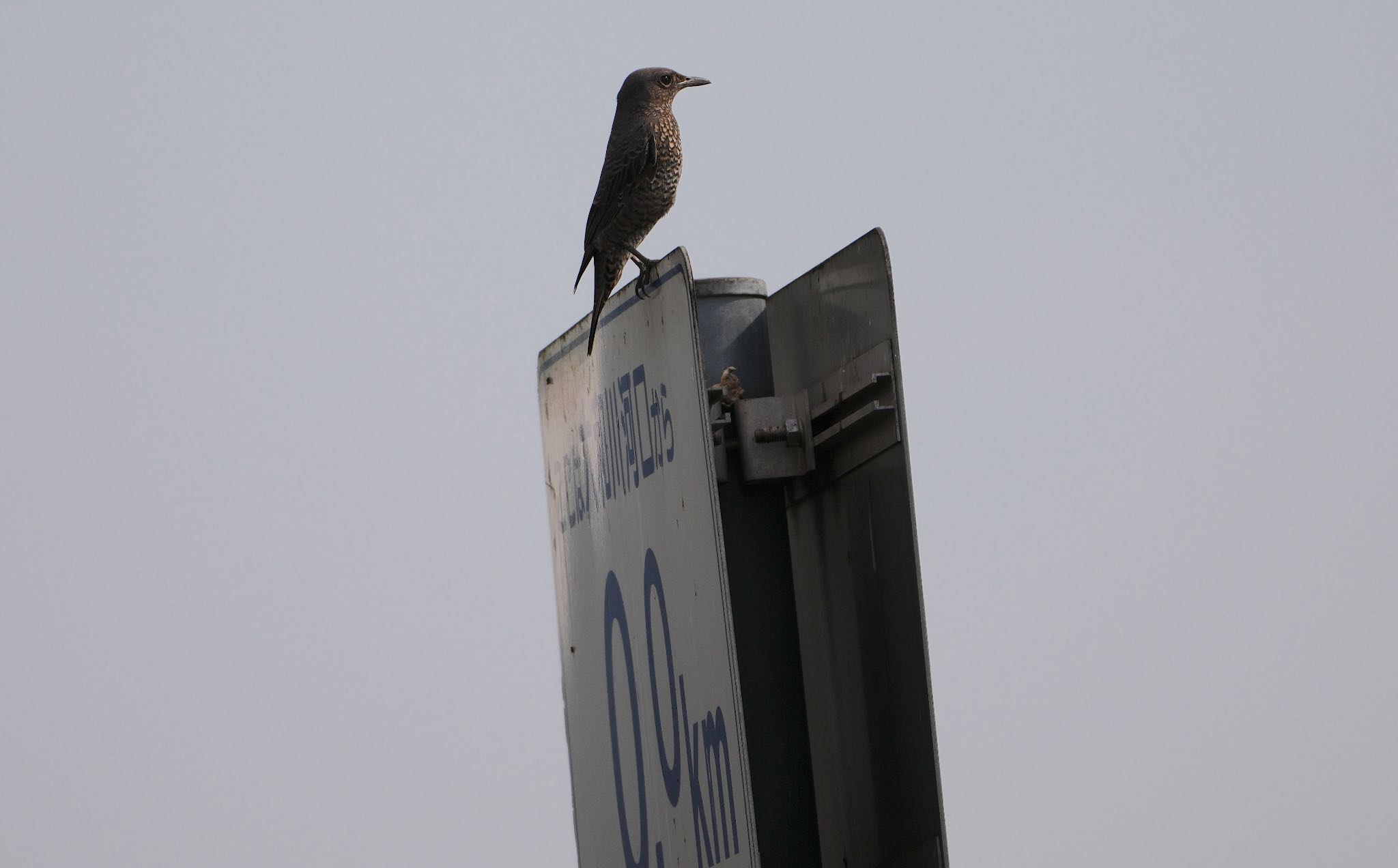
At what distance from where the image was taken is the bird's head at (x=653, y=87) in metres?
4.70

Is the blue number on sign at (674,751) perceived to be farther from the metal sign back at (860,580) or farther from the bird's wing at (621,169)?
the bird's wing at (621,169)

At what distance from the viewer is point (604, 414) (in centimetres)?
235

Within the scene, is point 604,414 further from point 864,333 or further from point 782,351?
point 864,333

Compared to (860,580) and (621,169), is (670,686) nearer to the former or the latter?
(860,580)

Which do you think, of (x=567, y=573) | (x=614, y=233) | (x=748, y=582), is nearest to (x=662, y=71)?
(x=614, y=233)

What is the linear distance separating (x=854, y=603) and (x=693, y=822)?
0.33m

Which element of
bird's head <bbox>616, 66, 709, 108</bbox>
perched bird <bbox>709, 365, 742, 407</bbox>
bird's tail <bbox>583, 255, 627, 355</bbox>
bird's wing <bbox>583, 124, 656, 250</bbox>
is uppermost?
bird's head <bbox>616, 66, 709, 108</bbox>

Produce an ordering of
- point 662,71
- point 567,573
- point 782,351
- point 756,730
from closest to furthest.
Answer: point 756,730 < point 782,351 < point 567,573 < point 662,71

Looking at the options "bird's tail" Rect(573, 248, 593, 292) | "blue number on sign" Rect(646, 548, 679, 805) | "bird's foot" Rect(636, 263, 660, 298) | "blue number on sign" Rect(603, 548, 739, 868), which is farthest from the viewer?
"bird's tail" Rect(573, 248, 593, 292)

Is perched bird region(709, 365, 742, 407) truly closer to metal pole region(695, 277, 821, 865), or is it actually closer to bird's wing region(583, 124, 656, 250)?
metal pole region(695, 277, 821, 865)

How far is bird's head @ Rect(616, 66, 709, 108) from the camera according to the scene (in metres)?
4.70

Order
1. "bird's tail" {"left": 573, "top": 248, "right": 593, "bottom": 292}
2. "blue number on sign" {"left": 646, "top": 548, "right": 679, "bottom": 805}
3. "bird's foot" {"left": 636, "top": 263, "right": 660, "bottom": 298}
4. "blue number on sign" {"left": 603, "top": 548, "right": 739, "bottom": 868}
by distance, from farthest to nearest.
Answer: "bird's tail" {"left": 573, "top": 248, "right": 593, "bottom": 292} → "bird's foot" {"left": 636, "top": 263, "right": 660, "bottom": 298} → "blue number on sign" {"left": 646, "top": 548, "right": 679, "bottom": 805} → "blue number on sign" {"left": 603, "top": 548, "right": 739, "bottom": 868}

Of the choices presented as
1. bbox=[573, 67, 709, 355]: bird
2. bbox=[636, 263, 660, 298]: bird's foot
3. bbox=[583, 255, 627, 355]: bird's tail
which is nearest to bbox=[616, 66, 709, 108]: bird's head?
bbox=[573, 67, 709, 355]: bird

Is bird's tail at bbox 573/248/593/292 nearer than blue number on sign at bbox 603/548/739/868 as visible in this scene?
No
